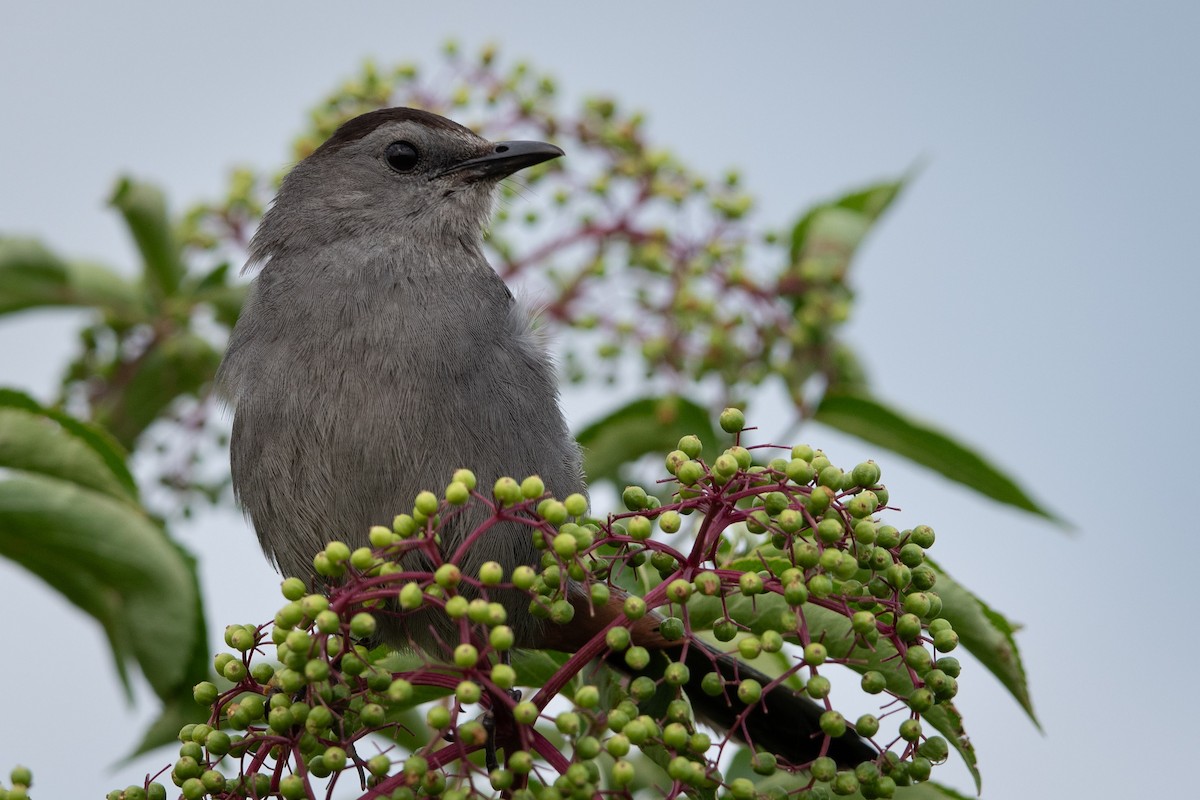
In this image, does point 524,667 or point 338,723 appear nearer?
point 338,723

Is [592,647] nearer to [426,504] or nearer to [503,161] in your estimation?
[426,504]

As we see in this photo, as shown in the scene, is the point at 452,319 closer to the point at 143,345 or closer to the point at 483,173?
the point at 483,173

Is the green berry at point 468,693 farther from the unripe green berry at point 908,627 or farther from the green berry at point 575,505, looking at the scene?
the unripe green berry at point 908,627

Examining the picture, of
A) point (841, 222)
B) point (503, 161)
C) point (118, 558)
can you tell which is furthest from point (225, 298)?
point (841, 222)

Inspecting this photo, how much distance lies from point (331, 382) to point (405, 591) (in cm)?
136

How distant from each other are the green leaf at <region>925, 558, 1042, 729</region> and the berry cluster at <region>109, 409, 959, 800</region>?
41cm

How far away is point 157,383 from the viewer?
5.28 meters

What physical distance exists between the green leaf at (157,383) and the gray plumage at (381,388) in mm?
1065

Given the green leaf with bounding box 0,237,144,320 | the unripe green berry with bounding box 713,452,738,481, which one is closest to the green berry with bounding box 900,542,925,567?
the unripe green berry with bounding box 713,452,738,481

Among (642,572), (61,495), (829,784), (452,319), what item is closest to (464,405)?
(452,319)

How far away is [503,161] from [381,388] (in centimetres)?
125

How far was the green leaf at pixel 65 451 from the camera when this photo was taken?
3625mm

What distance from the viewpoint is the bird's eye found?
4.45m

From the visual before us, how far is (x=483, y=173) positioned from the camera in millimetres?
4426
